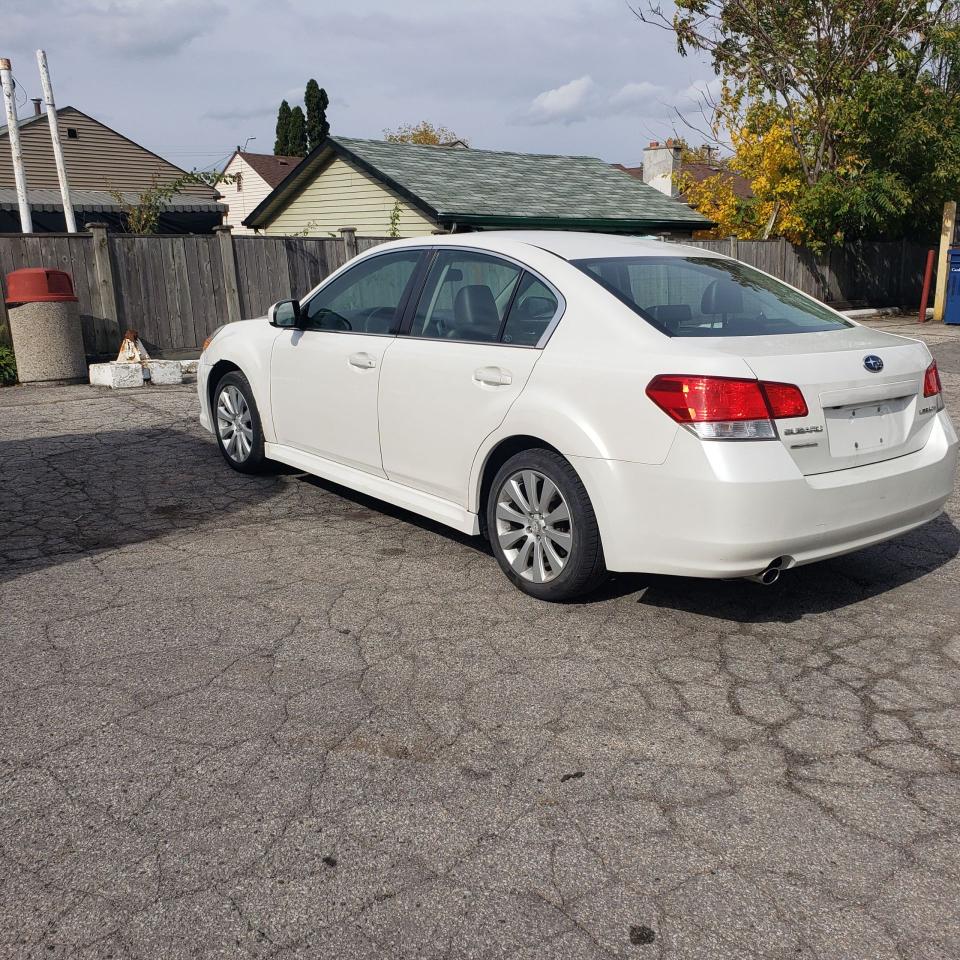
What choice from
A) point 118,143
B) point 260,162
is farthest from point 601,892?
point 260,162

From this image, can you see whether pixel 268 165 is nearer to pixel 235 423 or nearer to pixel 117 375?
pixel 117 375

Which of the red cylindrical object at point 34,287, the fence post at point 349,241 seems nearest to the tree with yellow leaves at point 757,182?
the fence post at point 349,241

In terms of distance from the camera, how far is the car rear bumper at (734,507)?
3613 mm

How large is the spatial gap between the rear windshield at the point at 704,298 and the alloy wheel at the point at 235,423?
2975 mm

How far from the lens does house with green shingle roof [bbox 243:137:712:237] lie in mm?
19656

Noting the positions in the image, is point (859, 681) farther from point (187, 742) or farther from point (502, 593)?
point (187, 742)

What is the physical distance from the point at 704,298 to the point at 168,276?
1142 cm

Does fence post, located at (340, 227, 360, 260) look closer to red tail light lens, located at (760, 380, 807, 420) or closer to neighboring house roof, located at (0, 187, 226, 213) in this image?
neighboring house roof, located at (0, 187, 226, 213)

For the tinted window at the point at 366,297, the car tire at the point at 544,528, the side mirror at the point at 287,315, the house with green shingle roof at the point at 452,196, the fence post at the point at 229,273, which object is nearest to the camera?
the car tire at the point at 544,528

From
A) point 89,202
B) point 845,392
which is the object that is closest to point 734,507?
point 845,392

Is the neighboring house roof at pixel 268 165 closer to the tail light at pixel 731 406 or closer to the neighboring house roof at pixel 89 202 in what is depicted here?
the neighboring house roof at pixel 89 202

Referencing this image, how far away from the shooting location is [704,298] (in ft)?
14.3

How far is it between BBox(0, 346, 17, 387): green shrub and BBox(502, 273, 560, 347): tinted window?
9.63m

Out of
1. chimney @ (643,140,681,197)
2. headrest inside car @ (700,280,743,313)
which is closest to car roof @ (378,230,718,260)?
headrest inside car @ (700,280,743,313)
